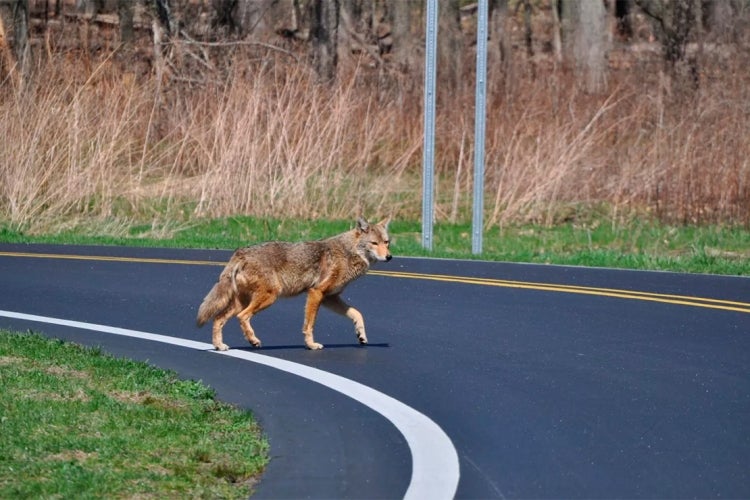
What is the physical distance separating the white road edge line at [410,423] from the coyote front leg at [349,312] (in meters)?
0.81

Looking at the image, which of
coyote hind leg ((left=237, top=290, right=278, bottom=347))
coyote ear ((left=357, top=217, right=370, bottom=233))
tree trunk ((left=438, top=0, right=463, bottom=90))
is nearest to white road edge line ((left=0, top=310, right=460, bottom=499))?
coyote hind leg ((left=237, top=290, right=278, bottom=347))

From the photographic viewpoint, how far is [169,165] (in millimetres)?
25016

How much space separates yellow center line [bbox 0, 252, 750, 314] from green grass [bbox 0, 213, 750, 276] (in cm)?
202

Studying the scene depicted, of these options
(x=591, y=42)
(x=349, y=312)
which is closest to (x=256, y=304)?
(x=349, y=312)

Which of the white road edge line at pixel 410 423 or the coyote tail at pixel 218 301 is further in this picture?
the coyote tail at pixel 218 301

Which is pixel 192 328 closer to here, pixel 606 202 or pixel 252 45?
pixel 606 202

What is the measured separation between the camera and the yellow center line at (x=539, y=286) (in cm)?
1422

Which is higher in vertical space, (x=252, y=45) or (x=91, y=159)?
(x=252, y=45)

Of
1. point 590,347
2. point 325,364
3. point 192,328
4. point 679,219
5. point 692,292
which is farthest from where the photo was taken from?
point 679,219

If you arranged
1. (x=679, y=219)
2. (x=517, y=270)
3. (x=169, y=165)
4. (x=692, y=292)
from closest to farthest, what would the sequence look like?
(x=692, y=292), (x=517, y=270), (x=679, y=219), (x=169, y=165)

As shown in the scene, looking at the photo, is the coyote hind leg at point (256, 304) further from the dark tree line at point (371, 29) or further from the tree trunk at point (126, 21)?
the tree trunk at point (126, 21)

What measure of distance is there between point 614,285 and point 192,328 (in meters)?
5.12

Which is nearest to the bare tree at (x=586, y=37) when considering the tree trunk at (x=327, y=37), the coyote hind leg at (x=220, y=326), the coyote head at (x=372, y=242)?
the tree trunk at (x=327, y=37)

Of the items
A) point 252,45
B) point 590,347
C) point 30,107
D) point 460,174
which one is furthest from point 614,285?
point 252,45
